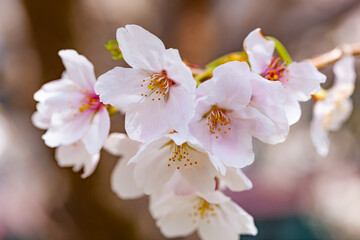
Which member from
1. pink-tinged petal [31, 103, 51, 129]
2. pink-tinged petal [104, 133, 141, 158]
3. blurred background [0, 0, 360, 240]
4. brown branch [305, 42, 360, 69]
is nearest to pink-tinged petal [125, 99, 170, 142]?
pink-tinged petal [104, 133, 141, 158]

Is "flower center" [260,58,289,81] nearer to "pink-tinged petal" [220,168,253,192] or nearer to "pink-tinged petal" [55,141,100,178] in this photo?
"pink-tinged petal" [220,168,253,192]

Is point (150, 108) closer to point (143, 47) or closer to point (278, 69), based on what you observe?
point (143, 47)

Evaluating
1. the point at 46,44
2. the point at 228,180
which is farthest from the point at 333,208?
the point at 228,180

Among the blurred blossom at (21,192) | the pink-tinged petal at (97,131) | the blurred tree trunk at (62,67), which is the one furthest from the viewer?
the blurred blossom at (21,192)

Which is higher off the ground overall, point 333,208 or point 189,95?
point 189,95

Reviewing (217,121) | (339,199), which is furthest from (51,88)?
(339,199)

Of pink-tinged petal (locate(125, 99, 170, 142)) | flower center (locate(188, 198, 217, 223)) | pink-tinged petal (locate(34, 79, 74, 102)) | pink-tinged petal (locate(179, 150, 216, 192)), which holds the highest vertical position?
pink-tinged petal (locate(34, 79, 74, 102))

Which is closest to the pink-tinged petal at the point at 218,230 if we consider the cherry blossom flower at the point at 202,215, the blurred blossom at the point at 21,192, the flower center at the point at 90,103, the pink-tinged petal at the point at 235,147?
the cherry blossom flower at the point at 202,215

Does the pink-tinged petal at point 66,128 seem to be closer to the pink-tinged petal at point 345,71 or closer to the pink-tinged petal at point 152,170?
the pink-tinged petal at point 152,170
